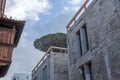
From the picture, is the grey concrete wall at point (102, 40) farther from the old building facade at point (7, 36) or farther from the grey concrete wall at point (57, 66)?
the old building facade at point (7, 36)

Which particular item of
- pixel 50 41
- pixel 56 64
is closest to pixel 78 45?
pixel 56 64

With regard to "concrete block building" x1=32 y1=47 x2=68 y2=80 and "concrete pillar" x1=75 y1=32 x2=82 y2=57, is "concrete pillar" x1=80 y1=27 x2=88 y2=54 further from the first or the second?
"concrete block building" x1=32 y1=47 x2=68 y2=80

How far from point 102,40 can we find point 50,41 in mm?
24450

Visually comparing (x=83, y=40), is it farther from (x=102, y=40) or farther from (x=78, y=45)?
(x=102, y=40)

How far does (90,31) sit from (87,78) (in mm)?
3032

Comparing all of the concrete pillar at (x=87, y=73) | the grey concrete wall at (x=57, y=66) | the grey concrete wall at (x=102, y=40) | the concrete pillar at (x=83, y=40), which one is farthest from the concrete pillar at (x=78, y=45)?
the grey concrete wall at (x=57, y=66)

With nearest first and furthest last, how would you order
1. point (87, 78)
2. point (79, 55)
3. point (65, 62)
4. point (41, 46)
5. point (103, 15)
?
1. point (103, 15)
2. point (87, 78)
3. point (79, 55)
4. point (65, 62)
5. point (41, 46)

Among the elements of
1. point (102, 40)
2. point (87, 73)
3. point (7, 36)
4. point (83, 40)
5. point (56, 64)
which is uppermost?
point (83, 40)

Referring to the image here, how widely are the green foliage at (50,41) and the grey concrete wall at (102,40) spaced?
59.7 ft

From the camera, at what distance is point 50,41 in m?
37.4

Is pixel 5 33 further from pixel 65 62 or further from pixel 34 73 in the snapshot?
pixel 34 73

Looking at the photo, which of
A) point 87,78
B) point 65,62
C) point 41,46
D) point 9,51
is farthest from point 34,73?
point 9,51

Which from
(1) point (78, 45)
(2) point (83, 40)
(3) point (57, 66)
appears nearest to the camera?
(2) point (83, 40)

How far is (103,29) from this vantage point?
43.7 feet
